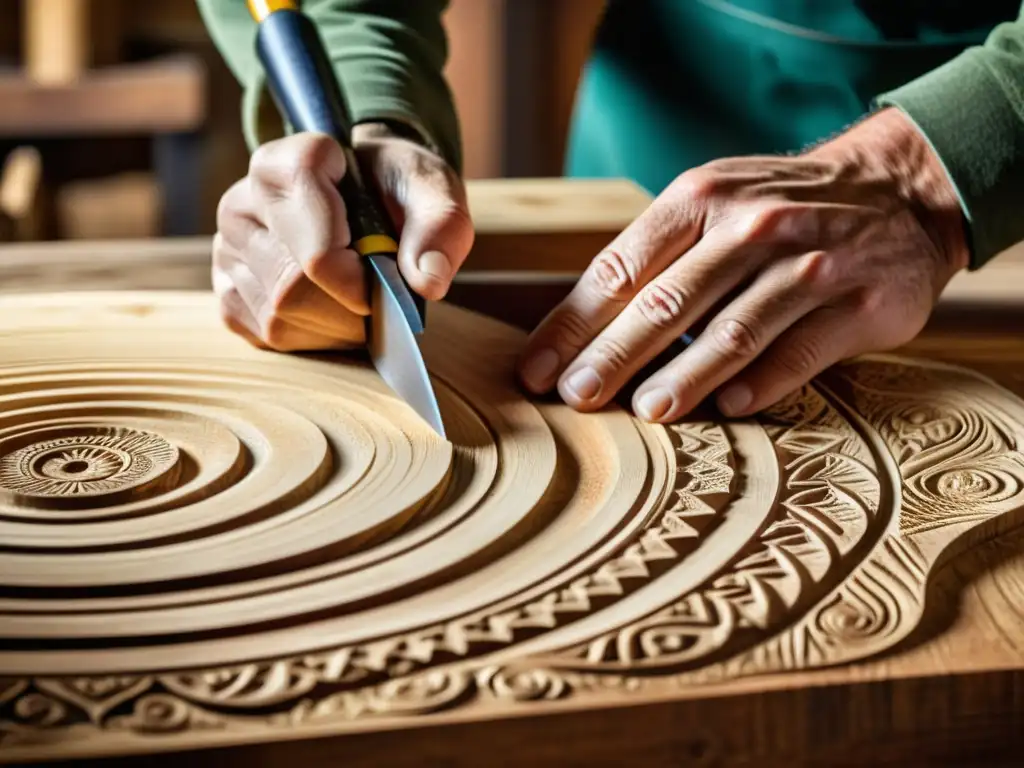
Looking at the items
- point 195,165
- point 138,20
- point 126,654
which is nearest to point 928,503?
point 126,654

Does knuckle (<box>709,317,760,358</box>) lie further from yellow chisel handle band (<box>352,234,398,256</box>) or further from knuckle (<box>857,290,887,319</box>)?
yellow chisel handle band (<box>352,234,398,256</box>)

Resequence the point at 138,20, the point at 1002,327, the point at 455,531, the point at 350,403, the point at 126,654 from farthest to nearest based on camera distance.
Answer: the point at 138,20
the point at 1002,327
the point at 350,403
the point at 455,531
the point at 126,654

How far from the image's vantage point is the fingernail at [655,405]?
1.17m

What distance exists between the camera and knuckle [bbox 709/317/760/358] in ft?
3.92

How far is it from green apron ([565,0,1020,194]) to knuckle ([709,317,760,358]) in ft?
2.53

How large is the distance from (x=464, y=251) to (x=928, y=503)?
1.73 feet

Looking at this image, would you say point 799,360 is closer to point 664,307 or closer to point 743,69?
point 664,307

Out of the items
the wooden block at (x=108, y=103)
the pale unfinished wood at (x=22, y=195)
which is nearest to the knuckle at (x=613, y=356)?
the pale unfinished wood at (x=22, y=195)

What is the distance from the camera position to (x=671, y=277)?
1.22 meters

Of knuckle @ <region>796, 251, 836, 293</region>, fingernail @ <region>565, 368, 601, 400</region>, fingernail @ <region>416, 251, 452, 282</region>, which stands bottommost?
fingernail @ <region>565, 368, 601, 400</region>

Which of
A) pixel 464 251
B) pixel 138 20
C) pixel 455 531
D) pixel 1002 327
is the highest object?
pixel 138 20

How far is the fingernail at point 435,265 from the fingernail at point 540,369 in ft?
0.44

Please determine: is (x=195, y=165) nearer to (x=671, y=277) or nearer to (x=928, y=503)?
(x=671, y=277)

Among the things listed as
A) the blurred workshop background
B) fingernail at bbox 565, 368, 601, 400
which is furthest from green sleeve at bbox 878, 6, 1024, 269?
the blurred workshop background
